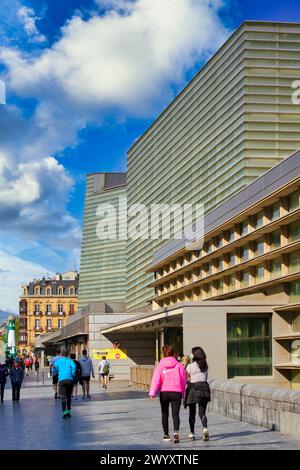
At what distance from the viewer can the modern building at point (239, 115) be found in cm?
7819

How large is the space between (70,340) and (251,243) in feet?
133

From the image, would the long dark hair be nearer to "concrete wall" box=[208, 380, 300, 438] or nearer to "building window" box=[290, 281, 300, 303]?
"concrete wall" box=[208, 380, 300, 438]

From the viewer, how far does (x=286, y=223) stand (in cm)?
3653

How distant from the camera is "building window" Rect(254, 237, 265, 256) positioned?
133 feet

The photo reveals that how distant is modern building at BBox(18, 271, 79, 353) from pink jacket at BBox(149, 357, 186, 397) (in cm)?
15218

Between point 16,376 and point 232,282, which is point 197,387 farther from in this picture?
point 232,282

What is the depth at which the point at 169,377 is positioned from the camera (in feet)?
47.0

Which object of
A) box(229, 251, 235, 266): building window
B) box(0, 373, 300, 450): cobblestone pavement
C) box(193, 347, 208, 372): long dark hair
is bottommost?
box(0, 373, 300, 450): cobblestone pavement

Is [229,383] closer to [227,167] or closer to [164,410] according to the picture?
[164,410]

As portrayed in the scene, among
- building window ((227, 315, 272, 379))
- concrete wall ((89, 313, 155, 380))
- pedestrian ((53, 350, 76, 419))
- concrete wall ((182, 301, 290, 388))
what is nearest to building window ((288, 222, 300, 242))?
building window ((227, 315, 272, 379))

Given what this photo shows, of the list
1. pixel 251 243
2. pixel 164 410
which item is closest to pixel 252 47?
pixel 251 243

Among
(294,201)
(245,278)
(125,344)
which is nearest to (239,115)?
(125,344)

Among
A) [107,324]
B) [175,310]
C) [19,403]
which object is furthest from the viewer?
[107,324]

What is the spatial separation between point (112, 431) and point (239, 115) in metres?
65.9
